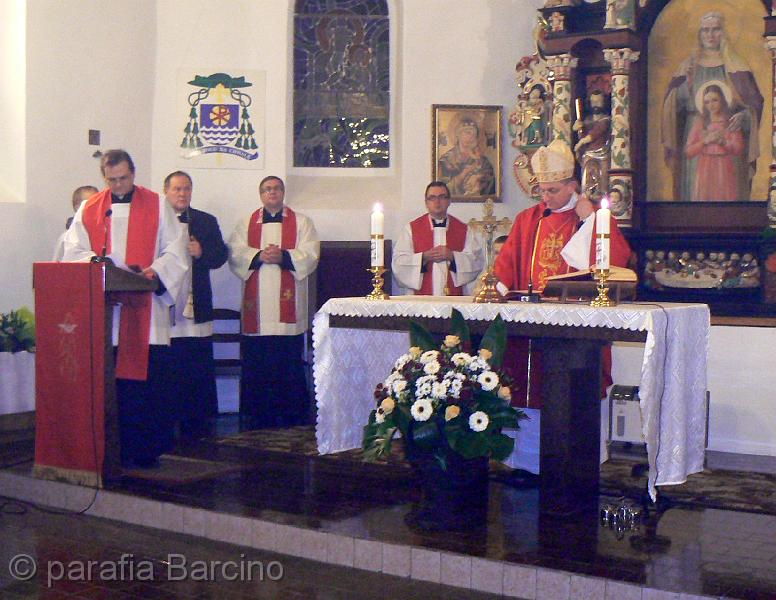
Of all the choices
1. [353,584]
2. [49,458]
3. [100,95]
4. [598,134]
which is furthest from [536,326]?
[100,95]

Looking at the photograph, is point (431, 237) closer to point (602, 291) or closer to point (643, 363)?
point (602, 291)

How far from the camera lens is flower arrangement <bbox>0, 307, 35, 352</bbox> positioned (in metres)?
8.06

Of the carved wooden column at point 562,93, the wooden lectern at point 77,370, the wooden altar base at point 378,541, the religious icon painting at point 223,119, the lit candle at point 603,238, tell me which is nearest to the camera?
the wooden altar base at point 378,541

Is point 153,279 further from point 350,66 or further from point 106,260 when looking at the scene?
point 350,66

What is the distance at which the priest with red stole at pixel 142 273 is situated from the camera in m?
6.14

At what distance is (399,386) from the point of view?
4898 millimetres

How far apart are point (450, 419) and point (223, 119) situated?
18.2 ft

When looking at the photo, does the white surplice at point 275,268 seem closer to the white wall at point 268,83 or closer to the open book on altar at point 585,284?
the white wall at point 268,83

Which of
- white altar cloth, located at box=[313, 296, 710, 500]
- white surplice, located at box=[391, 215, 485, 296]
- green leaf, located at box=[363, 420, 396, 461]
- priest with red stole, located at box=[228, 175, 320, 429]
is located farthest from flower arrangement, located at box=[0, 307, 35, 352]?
green leaf, located at box=[363, 420, 396, 461]

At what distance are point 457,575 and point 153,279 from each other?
2.55 metres

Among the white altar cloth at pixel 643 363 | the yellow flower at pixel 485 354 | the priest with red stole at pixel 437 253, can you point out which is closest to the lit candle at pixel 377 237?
the white altar cloth at pixel 643 363

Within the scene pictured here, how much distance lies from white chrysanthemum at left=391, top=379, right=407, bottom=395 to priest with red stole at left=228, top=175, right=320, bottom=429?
3.79m

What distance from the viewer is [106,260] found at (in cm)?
584

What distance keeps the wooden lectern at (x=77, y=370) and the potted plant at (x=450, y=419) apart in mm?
1545
